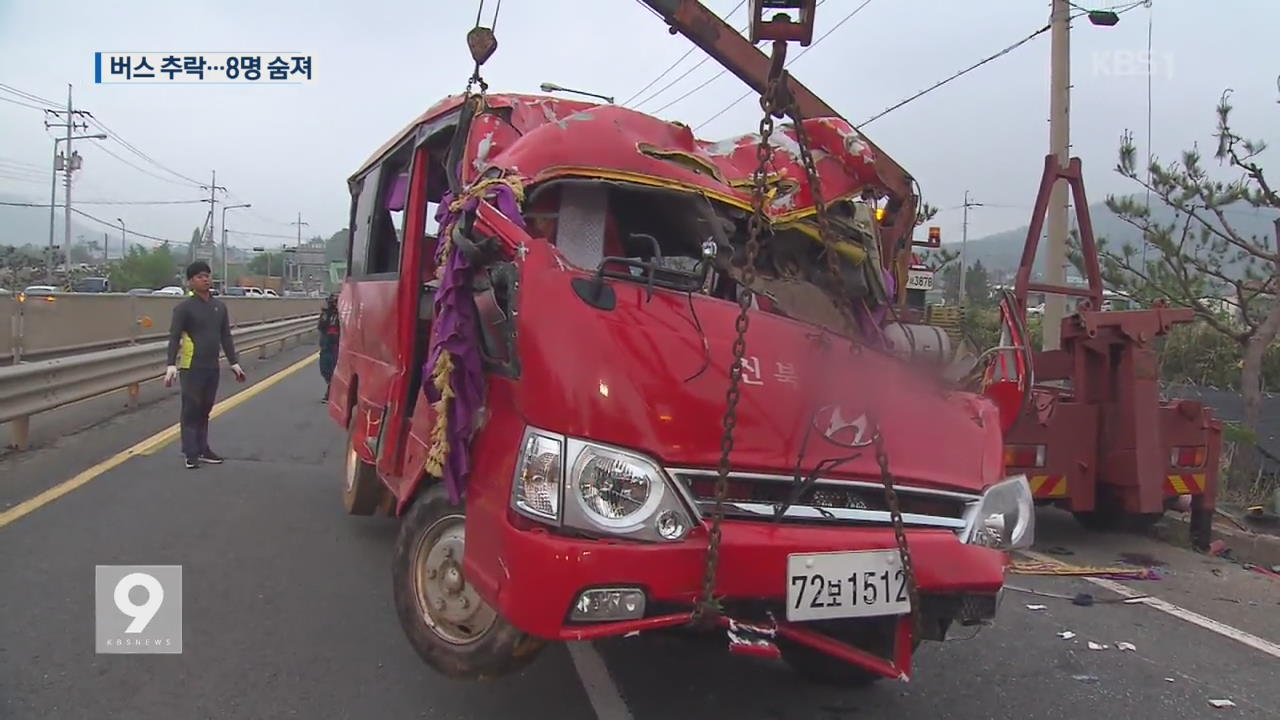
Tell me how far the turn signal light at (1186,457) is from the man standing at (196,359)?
303 inches

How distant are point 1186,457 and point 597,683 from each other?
16.7 feet

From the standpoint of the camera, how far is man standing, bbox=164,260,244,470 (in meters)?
7.88

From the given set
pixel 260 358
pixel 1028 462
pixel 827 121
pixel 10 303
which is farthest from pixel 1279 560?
pixel 260 358

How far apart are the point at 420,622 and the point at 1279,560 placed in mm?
5992

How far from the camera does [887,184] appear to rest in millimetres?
4578

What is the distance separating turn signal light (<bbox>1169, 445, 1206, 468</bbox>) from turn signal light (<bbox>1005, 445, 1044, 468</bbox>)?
103 centimetres

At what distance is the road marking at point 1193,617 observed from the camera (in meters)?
4.71

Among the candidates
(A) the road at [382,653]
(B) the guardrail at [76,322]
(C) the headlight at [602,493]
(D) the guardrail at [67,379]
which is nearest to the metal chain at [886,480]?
(C) the headlight at [602,493]

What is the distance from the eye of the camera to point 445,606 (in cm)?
344

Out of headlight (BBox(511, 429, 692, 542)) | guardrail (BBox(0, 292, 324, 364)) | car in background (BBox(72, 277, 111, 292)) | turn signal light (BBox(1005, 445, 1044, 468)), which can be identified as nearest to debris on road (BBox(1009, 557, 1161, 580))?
turn signal light (BBox(1005, 445, 1044, 468))

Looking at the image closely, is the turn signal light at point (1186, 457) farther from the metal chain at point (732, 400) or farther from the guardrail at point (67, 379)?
the guardrail at point (67, 379)

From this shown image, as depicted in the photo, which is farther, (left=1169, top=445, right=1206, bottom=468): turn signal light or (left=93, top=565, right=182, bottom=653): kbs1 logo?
(left=1169, top=445, right=1206, bottom=468): turn signal light

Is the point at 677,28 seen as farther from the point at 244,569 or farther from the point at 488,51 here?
the point at 244,569

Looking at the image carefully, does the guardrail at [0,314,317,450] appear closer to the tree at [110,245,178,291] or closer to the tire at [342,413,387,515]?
the tire at [342,413,387,515]
